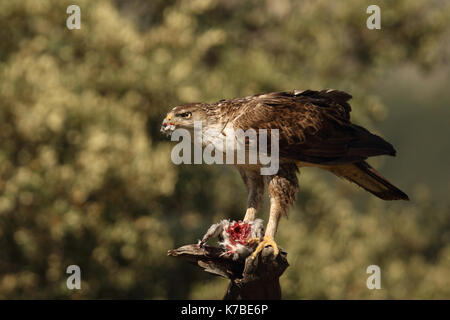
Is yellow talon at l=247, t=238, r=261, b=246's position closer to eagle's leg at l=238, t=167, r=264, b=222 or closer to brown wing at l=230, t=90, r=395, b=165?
eagle's leg at l=238, t=167, r=264, b=222

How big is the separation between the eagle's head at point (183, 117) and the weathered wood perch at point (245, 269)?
105 cm

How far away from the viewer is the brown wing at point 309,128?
598cm

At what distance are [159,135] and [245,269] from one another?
731 cm

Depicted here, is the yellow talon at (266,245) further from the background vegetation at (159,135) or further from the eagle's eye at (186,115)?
the background vegetation at (159,135)

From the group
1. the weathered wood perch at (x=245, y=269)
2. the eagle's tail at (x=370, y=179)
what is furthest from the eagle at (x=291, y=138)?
the weathered wood perch at (x=245, y=269)

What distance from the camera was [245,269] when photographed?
531 centimetres

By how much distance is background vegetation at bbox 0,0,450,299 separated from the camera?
10.5 metres

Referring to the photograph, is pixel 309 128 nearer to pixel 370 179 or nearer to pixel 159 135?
pixel 370 179

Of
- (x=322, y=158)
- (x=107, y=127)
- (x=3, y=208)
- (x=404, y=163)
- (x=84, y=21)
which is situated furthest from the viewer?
(x=404, y=163)

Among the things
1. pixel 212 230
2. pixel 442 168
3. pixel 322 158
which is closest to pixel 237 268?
pixel 212 230

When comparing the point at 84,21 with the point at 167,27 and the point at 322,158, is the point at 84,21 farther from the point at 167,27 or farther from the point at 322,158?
the point at 322,158

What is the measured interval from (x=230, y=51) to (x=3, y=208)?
6484mm

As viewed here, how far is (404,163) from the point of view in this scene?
56.9ft

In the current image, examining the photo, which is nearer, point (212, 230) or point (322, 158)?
point (212, 230)
